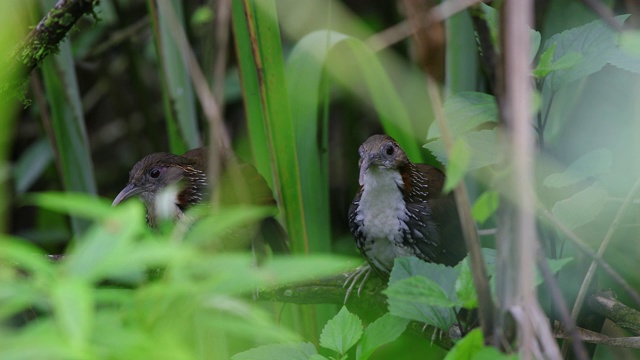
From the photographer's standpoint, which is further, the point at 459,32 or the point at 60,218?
the point at 60,218

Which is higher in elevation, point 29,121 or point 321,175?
point 29,121

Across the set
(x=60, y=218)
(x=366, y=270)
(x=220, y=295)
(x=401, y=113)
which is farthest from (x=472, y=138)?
(x=60, y=218)

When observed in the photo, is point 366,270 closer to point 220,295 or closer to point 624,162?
point 624,162

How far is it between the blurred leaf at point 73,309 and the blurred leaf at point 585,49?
3.37 ft

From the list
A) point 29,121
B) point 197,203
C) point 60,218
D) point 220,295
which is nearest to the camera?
point 220,295

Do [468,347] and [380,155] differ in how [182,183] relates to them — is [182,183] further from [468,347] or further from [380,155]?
[468,347]

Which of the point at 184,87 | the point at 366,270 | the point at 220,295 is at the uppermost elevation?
the point at 184,87

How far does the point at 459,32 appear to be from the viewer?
7.72 ft

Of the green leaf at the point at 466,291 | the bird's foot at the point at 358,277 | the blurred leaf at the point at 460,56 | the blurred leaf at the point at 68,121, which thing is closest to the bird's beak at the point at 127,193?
the blurred leaf at the point at 68,121

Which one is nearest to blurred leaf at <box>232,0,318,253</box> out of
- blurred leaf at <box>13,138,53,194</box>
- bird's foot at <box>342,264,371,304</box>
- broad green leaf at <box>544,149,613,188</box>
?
bird's foot at <box>342,264,371,304</box>

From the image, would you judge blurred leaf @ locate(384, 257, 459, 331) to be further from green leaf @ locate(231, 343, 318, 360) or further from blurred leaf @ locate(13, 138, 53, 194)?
blurred leaf @ locate(13, 138, 53, 194)

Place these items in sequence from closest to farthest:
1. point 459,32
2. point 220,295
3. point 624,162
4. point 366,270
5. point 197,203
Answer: point 220,295 < point 624,162 < point 459,32 < point 366,270 < point 197,203

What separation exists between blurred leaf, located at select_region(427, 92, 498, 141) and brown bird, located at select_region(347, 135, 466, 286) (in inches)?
42.4

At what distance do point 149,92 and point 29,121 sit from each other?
0.72m
